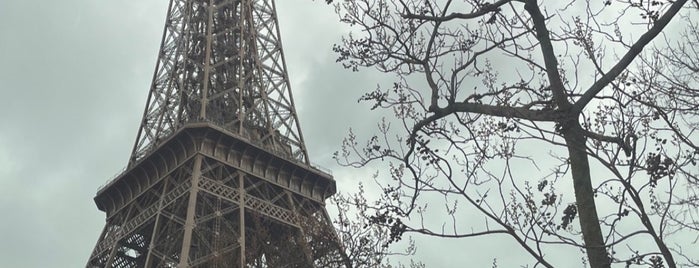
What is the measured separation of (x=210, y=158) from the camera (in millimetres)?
50156

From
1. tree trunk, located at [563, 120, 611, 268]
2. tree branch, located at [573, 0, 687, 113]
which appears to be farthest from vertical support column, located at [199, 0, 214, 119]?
tree trunk, located at [563, 120, 611, 268]

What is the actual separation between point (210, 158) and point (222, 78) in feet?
33.4

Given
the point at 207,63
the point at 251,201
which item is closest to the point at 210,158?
the point at 251,201

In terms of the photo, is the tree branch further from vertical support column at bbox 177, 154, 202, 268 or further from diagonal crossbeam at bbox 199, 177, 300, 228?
diagonal crossbeam at bbox 199, 177, 300, 228

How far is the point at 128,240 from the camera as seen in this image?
51.0 metres

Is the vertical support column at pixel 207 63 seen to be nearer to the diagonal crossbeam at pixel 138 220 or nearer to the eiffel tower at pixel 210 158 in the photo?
the eiffel tower at pixel 210 158

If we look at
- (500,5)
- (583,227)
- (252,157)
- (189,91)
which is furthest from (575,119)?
(189,91)

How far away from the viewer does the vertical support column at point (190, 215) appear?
43.0m

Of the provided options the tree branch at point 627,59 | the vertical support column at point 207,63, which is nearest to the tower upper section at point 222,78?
the vertical support column at point 207,63

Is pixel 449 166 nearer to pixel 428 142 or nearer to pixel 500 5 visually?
pixel 428 142

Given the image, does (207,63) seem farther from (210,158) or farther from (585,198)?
(585,198)

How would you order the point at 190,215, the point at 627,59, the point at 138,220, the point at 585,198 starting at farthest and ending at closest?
the point at 138,220 < the point at 190,215 < the point at 627,59 < the point at 585,198

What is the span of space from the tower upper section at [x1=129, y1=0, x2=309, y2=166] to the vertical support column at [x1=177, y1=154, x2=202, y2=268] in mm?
4511

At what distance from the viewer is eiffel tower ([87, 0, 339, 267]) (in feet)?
155
